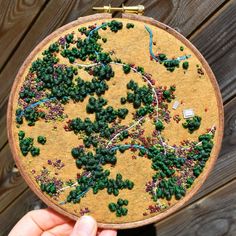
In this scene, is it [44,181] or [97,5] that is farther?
[97,5]

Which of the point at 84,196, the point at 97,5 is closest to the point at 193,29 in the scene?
the point at 97,5

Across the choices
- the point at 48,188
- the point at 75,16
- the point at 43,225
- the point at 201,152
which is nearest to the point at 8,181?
the point at 43,225

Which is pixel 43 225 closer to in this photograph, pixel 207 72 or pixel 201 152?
pixel 201 152

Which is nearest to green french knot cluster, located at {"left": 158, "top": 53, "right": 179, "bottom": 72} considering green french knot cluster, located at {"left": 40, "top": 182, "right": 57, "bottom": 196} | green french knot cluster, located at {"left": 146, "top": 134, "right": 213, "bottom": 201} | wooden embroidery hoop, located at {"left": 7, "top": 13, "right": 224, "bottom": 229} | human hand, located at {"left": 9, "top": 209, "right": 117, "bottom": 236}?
wooden embroidery hoop, located at {"left": 7, "top": 13, "right": 224, "bottom": 229}

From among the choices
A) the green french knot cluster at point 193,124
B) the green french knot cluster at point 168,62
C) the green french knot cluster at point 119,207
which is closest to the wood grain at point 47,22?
the green french knot cluster at point 168,62

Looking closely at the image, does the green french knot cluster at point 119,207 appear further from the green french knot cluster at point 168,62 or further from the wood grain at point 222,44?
the wood grain at point 222,44

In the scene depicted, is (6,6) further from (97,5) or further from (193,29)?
(193,29)
